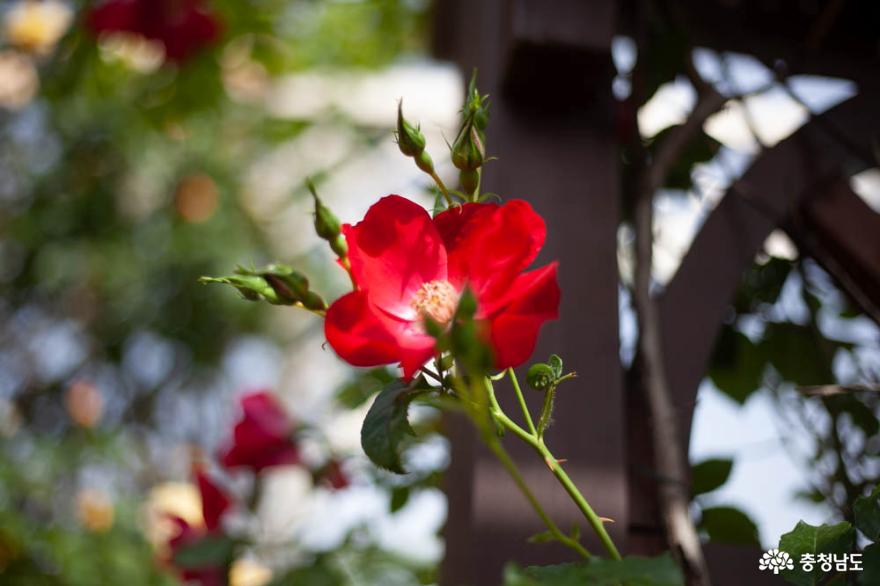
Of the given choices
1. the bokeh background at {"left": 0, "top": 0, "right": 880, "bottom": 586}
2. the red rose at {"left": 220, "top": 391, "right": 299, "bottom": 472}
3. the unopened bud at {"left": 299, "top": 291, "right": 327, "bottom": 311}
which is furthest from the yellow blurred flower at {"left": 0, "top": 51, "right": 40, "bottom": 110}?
the unopened bud at {"left": 299, "top": 291, "right": 327, "bottom": 311}

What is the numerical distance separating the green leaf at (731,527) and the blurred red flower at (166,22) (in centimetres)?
109

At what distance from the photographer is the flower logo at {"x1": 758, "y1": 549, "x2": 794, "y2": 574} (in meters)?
0.34

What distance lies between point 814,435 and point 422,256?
533 millimetres

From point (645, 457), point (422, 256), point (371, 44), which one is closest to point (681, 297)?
point (645, 457)

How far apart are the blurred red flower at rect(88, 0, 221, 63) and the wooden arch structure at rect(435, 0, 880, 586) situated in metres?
0.74

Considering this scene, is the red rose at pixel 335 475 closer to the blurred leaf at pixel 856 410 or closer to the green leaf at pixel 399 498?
the green leaf at pixel 399 498

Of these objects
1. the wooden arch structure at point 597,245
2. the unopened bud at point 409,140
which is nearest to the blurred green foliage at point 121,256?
the wooden arch structure at point 597,245

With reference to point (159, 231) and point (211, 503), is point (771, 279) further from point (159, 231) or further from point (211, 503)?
point (159, 231)

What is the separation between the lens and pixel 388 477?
0.87m

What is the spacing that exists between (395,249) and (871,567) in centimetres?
23

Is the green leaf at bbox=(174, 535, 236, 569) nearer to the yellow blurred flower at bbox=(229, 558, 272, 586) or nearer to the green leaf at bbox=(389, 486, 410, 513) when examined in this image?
the green leaf at bbox=(389, 486, 410, 513)

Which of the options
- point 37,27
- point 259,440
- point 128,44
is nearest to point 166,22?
point 128,44

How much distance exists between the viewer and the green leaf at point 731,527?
0.61m

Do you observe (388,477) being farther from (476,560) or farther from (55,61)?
(55,61)
